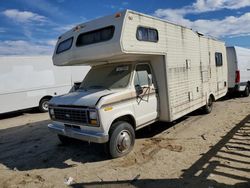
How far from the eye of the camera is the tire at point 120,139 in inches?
204

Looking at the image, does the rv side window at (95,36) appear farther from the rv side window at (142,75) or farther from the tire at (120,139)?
the tire at (120,139)

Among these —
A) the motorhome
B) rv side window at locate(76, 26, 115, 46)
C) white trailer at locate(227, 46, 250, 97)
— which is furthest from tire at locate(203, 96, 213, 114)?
rv side window at locate(76, 26, 115, 46)

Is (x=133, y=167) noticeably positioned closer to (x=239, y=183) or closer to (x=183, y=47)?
(x=239, y=183)

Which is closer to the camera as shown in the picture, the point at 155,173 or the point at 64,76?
the point at 155,173

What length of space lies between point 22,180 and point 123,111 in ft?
7.88

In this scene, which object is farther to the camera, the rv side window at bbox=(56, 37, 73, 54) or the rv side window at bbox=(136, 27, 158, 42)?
the rv side window at bbox=(56, 37, 73, 54)

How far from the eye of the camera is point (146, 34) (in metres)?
5.68

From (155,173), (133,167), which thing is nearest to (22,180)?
(133,167)

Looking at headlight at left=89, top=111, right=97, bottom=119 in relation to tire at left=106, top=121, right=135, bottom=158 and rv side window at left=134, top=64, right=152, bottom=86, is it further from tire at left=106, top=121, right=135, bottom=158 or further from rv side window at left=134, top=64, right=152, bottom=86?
rv side window at left=134, top=64, right=152, bottom=86

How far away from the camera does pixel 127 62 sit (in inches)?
236

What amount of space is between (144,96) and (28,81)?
7.81 metres

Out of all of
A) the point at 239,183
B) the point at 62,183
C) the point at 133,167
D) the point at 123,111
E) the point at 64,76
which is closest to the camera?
the point at 239,183

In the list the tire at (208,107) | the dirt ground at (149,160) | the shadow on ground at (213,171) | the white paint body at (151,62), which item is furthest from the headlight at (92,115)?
the tire at (208,107)

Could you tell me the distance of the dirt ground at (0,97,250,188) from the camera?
4312 mm
